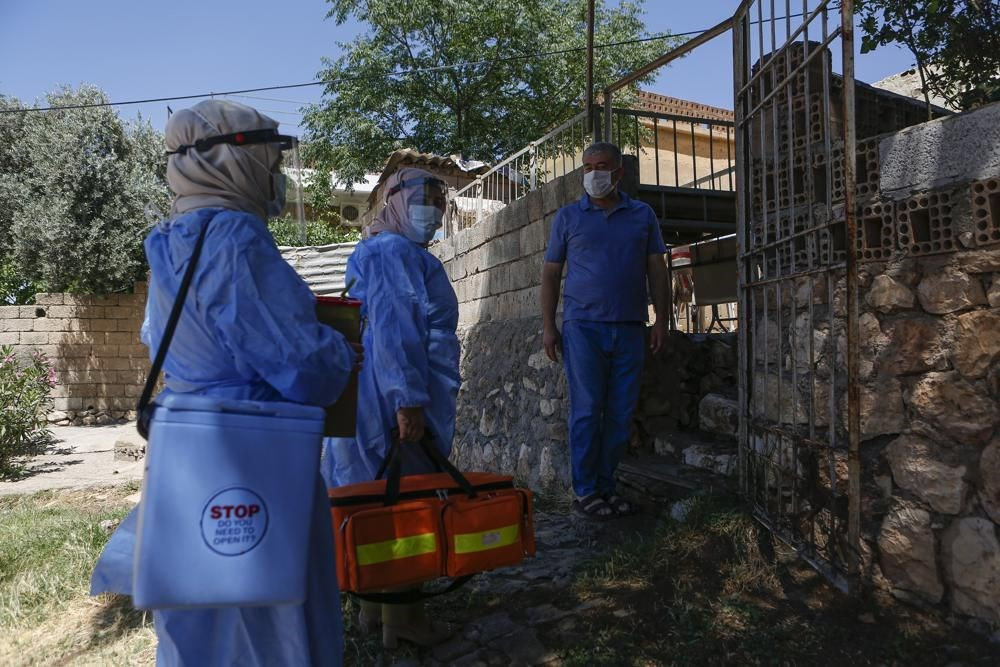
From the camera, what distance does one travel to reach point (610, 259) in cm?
393

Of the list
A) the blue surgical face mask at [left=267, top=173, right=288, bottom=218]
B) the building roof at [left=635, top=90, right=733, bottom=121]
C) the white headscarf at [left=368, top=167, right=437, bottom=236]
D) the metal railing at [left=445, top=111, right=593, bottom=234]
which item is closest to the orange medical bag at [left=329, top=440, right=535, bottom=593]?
the blue surgical face mask at [left=267, top=173, right=288, bottom=218]

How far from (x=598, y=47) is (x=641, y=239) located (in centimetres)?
1543

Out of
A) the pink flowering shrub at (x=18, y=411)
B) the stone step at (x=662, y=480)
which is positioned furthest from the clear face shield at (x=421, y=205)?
the pink flowering shrub at (x=18, y=411)

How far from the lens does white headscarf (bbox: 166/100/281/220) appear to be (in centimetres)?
188

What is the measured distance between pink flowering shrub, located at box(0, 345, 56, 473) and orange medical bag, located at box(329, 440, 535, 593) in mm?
7971

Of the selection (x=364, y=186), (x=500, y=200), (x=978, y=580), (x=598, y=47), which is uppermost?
(x=598, y=47)

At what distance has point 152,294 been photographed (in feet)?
6.08

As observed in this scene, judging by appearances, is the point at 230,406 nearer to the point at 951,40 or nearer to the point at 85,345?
the point at 951,40

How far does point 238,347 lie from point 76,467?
866 cm

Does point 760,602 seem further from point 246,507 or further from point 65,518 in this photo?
point 65,518

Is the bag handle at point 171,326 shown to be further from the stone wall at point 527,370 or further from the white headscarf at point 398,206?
the stone wall at point 527,370

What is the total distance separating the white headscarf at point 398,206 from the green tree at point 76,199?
1188cm

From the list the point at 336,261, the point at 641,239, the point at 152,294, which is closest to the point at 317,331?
the point at 152,294

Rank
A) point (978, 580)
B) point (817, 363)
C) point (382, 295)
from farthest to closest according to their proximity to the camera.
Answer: point (817, 363) → point (382, 295) → point (978, 580)
